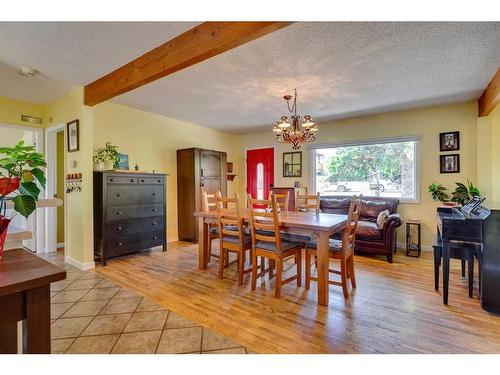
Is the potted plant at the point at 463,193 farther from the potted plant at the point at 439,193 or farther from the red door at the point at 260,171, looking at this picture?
the red door at the point at 260,171

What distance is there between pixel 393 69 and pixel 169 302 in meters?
3.39

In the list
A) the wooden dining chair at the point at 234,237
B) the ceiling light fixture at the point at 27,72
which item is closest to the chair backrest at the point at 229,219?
the wooden dining chair at the point at 234,237

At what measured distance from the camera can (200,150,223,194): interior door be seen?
16.7 ft

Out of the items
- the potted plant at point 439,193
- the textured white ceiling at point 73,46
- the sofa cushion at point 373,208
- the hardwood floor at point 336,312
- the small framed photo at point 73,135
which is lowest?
the hardwood floor at point 336,312

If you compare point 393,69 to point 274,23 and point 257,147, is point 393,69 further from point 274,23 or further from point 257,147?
point 257,147

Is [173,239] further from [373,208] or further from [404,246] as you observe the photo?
[404,246]

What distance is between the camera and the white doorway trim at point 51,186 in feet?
13.7

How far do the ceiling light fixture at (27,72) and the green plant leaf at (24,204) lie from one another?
263 cm

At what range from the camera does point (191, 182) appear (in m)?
4.94

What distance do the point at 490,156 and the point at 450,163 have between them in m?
0.49

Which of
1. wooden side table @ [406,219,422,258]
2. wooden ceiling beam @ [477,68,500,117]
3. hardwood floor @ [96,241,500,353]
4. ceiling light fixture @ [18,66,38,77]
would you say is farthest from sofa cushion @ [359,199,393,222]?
ceiling light fixture @ [18,66,38,77]

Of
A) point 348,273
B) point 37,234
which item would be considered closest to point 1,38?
point 37,234

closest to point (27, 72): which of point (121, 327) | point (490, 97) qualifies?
point (121, 327)

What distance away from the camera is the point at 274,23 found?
5.41 ft
